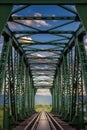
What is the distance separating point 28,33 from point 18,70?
8456 mm

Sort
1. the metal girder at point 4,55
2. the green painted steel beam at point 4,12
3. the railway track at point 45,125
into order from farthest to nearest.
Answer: the railway track at point 45,125
the metal girder at point 4,55
the green painted steel beam at point 4,12

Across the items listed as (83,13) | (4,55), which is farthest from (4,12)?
(4,55)

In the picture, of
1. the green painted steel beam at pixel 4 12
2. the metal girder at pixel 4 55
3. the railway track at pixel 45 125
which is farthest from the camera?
the railway track at pixel 45 125

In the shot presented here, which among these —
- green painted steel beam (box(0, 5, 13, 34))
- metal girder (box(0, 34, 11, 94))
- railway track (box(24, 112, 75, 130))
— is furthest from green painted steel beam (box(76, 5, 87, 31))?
railway track (box(24, 112, 75, 130))

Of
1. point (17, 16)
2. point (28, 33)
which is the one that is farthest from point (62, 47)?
point (17, 16)

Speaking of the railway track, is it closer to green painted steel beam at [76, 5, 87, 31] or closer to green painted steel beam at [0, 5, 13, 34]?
green painted steel beam at [76, 5, 87, 31]

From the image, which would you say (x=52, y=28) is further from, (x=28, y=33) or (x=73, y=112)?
(x=73, y=112)

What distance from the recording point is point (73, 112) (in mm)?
25000

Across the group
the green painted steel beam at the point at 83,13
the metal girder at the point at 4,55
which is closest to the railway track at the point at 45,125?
the metal girder at the point at 4,55

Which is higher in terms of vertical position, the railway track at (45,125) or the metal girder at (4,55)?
the metal girder at (4,55)

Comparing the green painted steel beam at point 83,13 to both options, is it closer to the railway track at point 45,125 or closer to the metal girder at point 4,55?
the metal girder at point 4,55

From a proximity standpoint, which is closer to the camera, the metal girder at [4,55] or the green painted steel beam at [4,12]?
the green painted steel beam at [4,12]

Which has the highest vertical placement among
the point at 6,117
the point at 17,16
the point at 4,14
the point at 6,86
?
the point at 17,16

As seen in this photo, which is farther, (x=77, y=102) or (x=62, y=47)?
(x=62, y=47)
